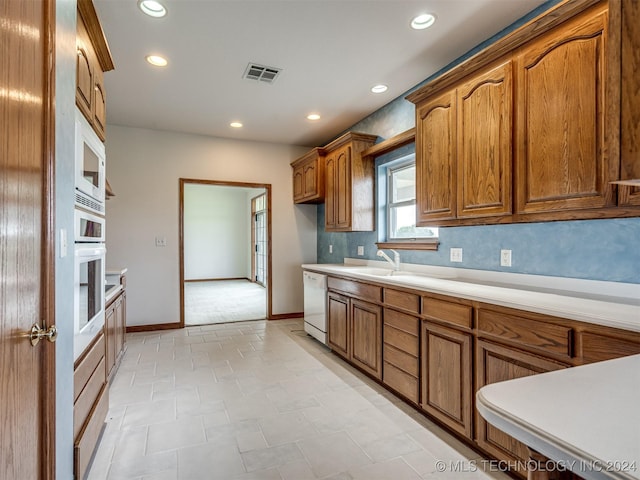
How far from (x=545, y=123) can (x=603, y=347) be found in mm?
1150

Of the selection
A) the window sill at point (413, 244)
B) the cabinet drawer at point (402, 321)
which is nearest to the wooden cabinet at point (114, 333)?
the cabinet drawer at point (402, 321)

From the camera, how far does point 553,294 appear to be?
73.8 inches

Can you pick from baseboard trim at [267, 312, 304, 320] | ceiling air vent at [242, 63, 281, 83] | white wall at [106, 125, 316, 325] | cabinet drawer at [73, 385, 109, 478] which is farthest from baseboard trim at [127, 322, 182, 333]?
ceiling air vent at [242, 63, 281, 83]

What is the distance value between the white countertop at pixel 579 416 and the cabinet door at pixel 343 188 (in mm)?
3220

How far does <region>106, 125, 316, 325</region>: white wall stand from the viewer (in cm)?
448

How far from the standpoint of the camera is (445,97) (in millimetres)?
2432

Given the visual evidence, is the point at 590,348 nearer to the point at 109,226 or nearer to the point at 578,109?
the point at 578,109

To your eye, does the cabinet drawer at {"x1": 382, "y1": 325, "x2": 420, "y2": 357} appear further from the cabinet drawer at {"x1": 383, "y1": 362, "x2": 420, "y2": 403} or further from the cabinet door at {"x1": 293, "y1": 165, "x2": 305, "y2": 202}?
the cabinet door at {"x1": 293, "y1": 165, "x2": 305, "y2": 202}

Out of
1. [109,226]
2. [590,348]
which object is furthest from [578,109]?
[109,226]

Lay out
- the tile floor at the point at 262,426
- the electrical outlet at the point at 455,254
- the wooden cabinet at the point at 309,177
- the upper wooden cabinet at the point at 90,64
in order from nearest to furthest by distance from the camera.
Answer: the upper wooden cabinet at the point at 90,64 < the tile floor at the point at 262,426 < the electrical outlet at the point at 455,254 < the wooden cabinet at the point at 309,177

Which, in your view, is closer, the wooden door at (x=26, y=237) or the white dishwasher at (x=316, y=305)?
the wooden door at (x=26, y=237)

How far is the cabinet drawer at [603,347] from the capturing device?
1251 mm

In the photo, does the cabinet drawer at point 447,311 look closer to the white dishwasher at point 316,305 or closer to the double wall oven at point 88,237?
the white dishwasher at point 316,305

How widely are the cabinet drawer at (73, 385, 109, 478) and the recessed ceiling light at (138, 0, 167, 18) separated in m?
2.49
